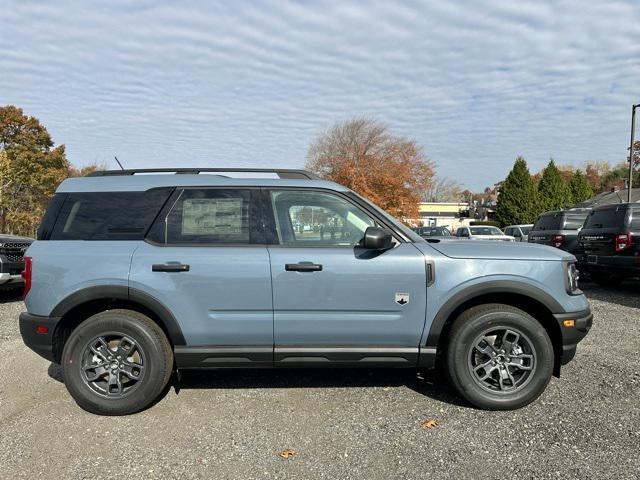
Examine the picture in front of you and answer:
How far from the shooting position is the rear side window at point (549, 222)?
11.7 meters

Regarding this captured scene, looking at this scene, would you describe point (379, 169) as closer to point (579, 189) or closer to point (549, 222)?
point (549, 222)

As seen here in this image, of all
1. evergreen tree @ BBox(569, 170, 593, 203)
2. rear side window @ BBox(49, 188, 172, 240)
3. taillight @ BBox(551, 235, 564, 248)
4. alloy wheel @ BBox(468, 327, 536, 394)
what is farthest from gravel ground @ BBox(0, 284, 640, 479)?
evergreen tree @ BBox(569, 170, 593, 203)

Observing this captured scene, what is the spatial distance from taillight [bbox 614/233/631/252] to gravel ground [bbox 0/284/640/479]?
14.5 ft

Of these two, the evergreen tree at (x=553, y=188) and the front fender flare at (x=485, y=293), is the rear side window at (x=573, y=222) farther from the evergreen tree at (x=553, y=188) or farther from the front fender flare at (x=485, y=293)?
the evergreen tree at (x=553, y=188)

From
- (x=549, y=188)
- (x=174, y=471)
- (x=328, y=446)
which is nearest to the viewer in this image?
(x=174, y=471)

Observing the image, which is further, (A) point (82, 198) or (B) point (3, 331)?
(B) point (3, 331)

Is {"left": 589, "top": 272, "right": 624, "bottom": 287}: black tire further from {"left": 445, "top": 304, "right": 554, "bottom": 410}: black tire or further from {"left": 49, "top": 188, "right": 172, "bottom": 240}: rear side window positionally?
{"left": 49, "top": 188, "right": 172, "bottom": 240}: rear side window

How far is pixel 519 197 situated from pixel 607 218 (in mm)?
36561

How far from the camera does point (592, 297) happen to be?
844 centimetres

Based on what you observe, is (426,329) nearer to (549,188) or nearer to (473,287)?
(473,287)

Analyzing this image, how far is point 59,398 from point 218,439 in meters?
1.69

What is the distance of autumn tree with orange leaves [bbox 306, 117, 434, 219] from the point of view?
29.6m

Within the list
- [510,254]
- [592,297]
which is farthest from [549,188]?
[510,254]

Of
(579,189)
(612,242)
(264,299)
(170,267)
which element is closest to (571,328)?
(264,299)
